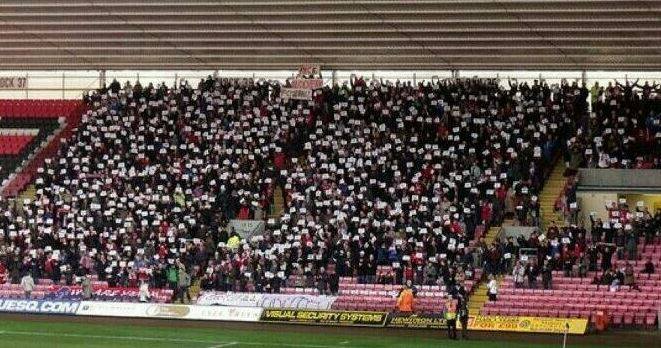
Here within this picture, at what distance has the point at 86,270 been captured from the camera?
154 ft

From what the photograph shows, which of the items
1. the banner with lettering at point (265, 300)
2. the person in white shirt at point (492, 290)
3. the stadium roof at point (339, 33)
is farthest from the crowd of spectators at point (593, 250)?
the stadium roof at point (339, 33)

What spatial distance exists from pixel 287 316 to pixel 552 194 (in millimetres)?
11906

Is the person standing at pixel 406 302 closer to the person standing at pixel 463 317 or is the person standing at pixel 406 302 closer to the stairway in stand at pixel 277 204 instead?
the person standing at pixel 463 317

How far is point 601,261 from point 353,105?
14.1m

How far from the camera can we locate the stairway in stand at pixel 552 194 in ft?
149

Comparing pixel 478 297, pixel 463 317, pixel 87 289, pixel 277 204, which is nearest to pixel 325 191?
pixel 277 204

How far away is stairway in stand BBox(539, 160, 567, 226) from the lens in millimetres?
45344

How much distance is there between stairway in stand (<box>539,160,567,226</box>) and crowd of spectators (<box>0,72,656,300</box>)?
0.79 m

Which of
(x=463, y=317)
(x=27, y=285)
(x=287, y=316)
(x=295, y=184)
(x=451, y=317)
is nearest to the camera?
(x=451, y=317)

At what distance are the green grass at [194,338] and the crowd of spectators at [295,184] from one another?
6.01 m

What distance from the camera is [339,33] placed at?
48.6m

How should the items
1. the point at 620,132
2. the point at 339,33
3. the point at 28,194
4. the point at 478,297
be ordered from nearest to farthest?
1. the point at 478,297
2. the point at 620,132
3. the point at 339,33
4. the point at 28,194

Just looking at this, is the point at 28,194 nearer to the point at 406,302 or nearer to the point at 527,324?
the point at 406,302

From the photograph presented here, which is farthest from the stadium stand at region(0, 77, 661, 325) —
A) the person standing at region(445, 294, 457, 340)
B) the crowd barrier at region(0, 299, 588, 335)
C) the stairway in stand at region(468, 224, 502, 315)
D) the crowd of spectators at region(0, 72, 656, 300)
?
the person standing at region(445, 294, 457, 340)
